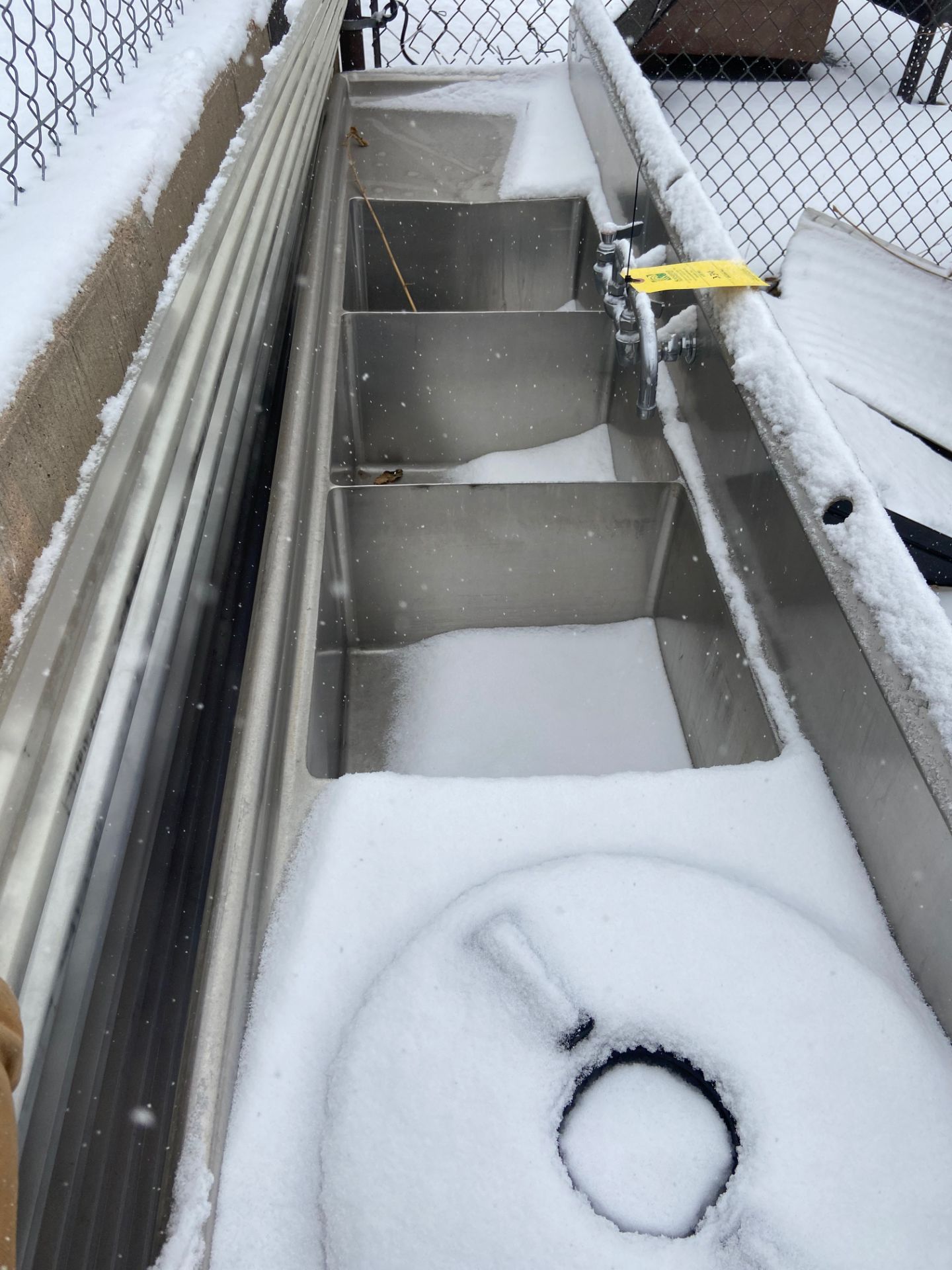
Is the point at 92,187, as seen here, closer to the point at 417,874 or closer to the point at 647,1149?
the point at 417,874

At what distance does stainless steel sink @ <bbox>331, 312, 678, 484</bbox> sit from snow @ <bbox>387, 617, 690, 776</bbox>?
18.7 inches

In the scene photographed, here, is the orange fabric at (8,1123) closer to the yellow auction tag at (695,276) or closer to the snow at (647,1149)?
the snow at (647,1149)

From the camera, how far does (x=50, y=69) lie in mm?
1054

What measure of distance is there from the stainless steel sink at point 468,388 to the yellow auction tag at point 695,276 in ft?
1.41

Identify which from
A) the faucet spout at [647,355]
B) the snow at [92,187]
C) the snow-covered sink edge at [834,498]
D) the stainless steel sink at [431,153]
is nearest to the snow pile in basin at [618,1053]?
the snow-covered sink edge at [834,498]

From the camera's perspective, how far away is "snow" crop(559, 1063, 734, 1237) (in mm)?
646

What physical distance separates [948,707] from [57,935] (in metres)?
0.75

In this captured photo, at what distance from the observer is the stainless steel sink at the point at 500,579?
1354mm

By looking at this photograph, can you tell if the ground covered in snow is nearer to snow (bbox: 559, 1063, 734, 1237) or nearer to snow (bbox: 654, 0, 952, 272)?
snow (bbox: 559, 1063, 734, 1237)

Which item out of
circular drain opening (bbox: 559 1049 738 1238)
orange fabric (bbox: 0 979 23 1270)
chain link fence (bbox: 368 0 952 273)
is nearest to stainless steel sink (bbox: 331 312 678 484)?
circular drain opening (bbox: 559 1049 738 1238)

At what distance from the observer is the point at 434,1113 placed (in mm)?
676

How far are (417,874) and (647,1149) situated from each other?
1.11 ft

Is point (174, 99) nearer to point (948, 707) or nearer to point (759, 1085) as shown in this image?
point (948, 707)

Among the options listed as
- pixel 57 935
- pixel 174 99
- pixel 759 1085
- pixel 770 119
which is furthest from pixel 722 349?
pixel 770 119
